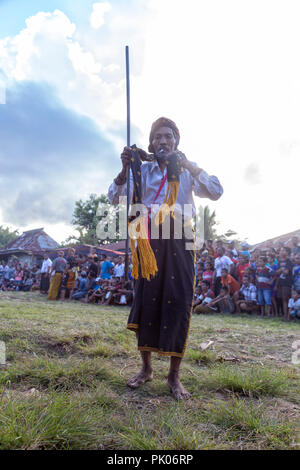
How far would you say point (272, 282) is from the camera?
8398 millimetres

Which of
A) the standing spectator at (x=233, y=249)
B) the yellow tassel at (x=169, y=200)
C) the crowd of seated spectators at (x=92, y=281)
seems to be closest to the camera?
the yellow tassel at (x=169, y=200)

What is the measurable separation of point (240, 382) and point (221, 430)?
0.70 meters

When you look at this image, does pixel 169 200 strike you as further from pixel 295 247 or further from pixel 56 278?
pixel 56 278

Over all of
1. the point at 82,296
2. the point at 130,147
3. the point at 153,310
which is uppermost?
the point at 130,147

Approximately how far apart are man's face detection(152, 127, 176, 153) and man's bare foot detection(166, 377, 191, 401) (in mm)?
1902

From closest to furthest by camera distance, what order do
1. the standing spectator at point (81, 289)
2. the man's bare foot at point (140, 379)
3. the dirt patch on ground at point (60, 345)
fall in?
the man's bare foot at point (140, 379)
the dirt patch on ground at point (60, 345)
the standing spectator at point (81, 289)

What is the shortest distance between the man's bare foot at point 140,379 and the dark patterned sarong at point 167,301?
0.19 metres

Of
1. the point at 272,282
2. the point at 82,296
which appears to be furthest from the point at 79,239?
the point at 272,282

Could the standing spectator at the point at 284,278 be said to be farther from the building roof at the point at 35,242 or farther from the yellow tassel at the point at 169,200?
the building roof at the point at 35,242

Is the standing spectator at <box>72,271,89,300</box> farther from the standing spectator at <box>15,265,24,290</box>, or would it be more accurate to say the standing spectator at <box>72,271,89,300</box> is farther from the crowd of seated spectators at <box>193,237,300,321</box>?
the standing spectator at <box>15,265,24,290</box>

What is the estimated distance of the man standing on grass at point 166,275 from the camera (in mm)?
2572

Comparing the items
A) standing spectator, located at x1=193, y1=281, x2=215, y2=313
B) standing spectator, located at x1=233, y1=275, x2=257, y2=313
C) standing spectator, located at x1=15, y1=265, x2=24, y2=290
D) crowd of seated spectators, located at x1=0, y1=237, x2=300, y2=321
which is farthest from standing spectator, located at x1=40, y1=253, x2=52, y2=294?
standing spectator, located at x1=233, y1=275, x2=257, y2=313

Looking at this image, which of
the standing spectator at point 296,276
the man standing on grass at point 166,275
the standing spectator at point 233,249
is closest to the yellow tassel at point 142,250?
the man standing on grass at point 166,275
